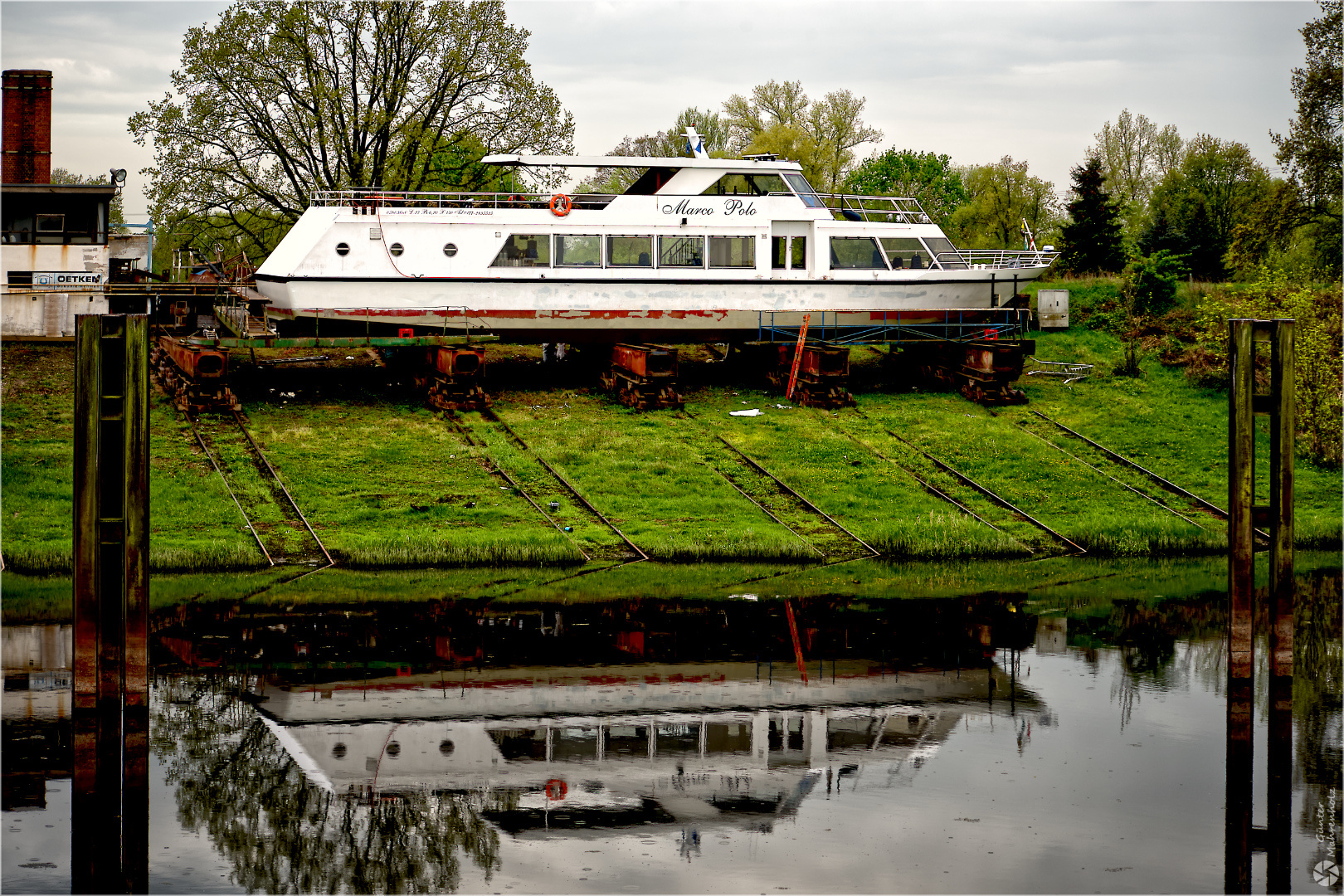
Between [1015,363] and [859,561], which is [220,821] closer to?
[859,561]

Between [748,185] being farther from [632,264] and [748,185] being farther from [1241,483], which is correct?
[1241,483]

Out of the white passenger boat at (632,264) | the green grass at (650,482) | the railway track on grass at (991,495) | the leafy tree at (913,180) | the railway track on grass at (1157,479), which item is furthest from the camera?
the leafy tree at (913,180)

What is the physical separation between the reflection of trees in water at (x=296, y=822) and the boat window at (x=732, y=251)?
54.9ft

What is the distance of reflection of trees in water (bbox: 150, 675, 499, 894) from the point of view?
10328 millimetres

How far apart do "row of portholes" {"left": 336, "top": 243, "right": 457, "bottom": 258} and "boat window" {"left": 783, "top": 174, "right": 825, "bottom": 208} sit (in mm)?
6740

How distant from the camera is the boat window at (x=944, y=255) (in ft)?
94.9

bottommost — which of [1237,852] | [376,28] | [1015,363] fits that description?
[1237,852]

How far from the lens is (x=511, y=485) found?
21.8 metres

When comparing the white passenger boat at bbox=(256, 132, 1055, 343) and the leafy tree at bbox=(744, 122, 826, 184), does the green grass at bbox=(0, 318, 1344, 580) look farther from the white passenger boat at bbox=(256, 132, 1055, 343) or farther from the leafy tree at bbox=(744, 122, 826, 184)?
the leafy tree at bbox=(744, 122, 826, 184)

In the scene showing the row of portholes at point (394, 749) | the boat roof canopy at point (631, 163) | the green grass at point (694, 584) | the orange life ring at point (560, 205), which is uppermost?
the boat roof canopy at point (631, 163)

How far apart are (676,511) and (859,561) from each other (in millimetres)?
2981

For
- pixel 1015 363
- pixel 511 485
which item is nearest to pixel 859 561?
pixel 511 485

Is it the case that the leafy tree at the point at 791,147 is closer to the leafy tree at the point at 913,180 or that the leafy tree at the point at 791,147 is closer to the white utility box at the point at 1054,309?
the leafy tree at the point at 913,180

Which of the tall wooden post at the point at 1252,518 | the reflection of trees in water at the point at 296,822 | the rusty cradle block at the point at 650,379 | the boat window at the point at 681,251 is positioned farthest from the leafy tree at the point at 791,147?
the reflection of trees in water at the point at 296,822
